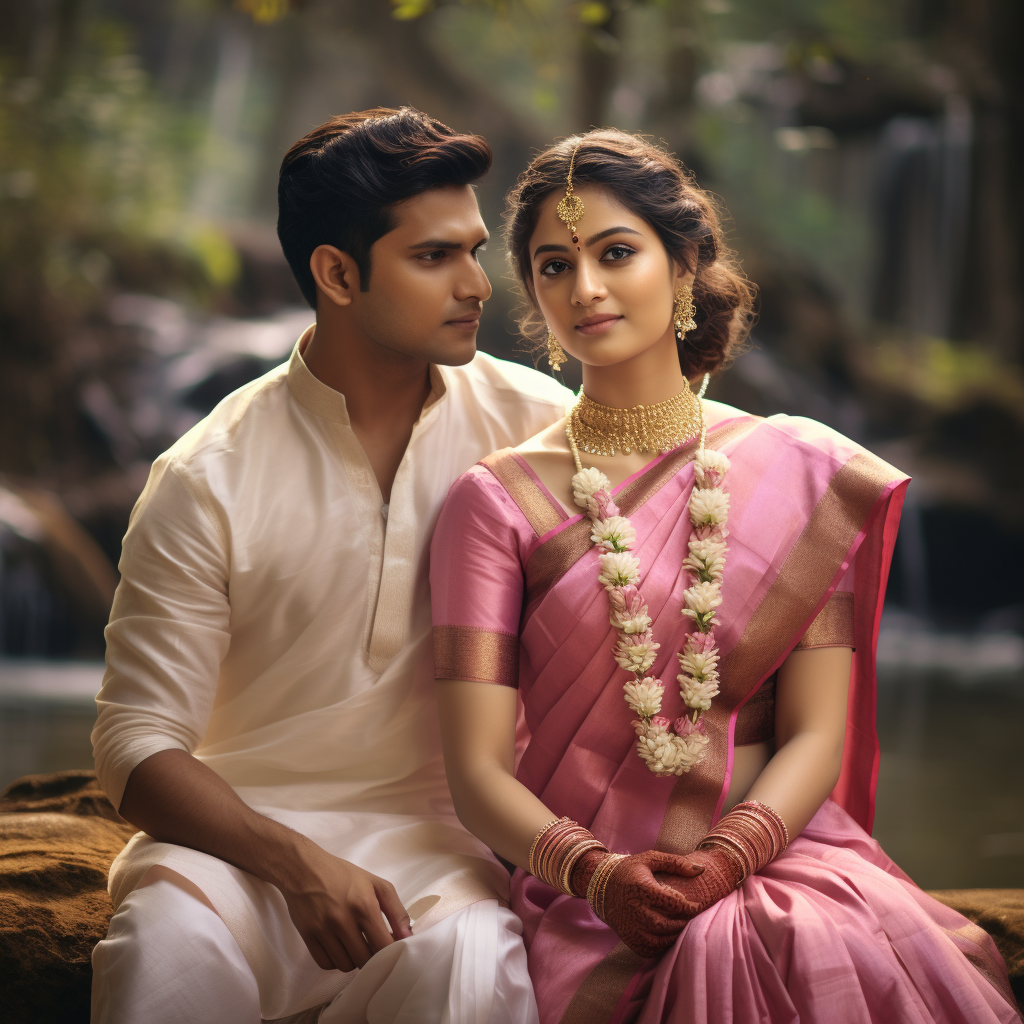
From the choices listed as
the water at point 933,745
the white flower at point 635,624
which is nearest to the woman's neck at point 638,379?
the white flower at point 635,624

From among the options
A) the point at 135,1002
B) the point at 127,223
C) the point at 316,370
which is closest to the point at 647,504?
the point at 316,370

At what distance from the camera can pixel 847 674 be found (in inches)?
80.4

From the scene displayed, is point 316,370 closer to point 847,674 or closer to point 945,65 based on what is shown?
point 847,674

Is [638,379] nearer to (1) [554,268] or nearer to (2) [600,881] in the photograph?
(1) [554,268]

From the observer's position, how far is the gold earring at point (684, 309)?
7.09 feet

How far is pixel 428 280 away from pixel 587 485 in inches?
20.8

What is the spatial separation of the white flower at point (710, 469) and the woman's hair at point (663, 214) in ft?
1.01

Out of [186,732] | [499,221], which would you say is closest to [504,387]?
[186,732]

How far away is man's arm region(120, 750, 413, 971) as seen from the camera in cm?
188

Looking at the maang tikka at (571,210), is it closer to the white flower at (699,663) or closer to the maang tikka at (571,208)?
the maang tikka at (571,208)

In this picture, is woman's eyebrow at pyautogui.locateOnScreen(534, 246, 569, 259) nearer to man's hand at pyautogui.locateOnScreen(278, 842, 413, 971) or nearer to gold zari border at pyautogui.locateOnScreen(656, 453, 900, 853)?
gold zari border at pyautogui.locateOnScreen(656, 453, 900, 853)

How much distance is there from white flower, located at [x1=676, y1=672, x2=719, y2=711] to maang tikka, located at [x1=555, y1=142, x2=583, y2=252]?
2.65 ft

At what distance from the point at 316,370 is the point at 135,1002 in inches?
48.8

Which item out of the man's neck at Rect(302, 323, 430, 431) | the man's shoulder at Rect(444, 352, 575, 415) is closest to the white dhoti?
the man's neck at Rect(302, 323, 430, 431)
